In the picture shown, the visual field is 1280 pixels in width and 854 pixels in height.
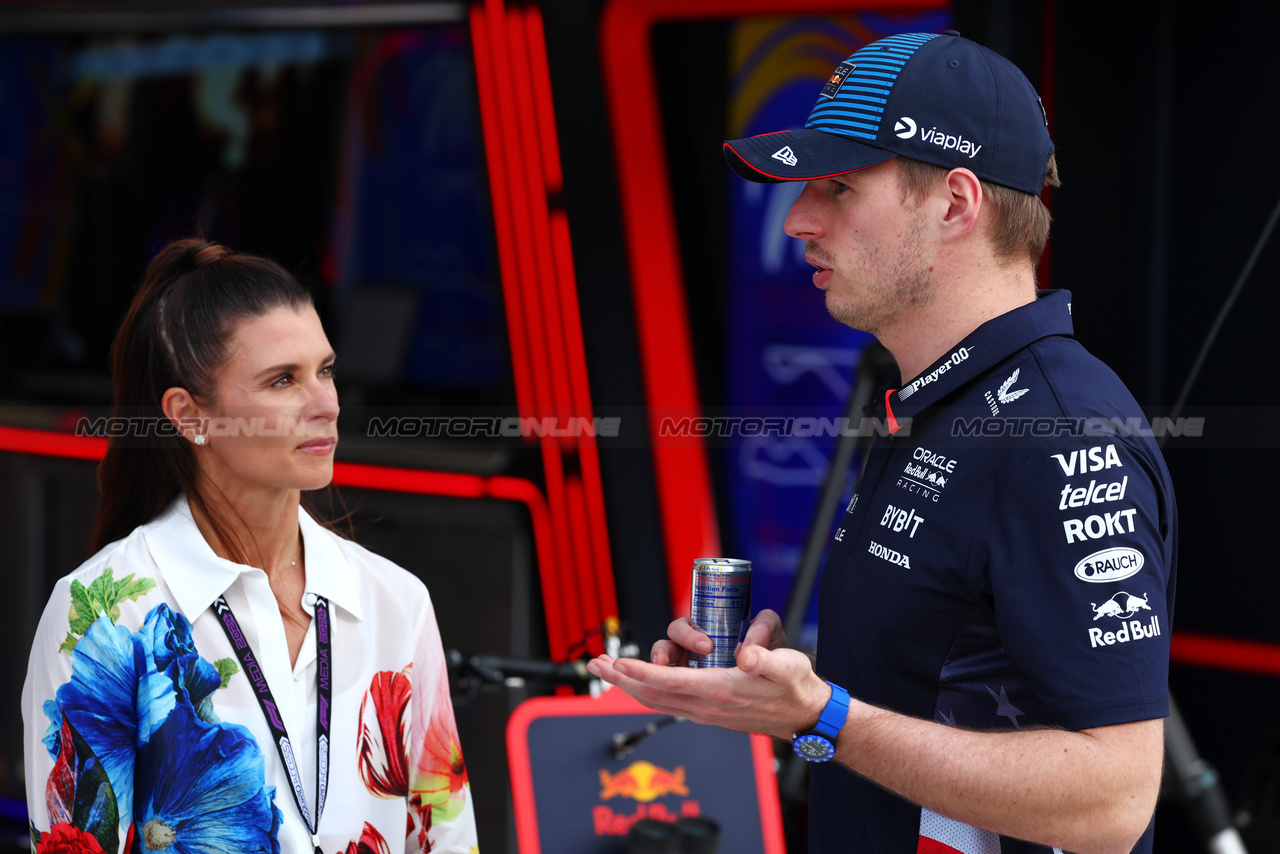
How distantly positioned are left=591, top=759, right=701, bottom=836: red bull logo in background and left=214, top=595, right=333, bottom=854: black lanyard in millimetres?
A: 1185

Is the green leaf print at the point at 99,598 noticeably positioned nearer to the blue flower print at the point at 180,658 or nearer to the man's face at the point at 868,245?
the blue flower print at the point at 180,658

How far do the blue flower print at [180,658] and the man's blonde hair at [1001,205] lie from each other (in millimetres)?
1022

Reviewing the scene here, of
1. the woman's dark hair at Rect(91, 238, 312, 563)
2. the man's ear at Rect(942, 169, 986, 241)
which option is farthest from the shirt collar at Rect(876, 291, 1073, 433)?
the woman's dark hair at Rect(91, 238, 312, 563)

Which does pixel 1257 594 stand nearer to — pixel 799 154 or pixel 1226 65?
pixel 1226 65

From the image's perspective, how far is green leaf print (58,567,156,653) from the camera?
148 centimetres

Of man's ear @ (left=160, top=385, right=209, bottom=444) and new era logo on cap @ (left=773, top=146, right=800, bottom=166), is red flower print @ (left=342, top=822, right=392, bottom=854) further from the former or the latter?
new era logo on cap @ (left=773, top=146, right=800, bottom=166)

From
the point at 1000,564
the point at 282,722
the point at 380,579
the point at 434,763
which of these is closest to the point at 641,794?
the point at 434,763

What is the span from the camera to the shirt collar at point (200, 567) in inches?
60.4

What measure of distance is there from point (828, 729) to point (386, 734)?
684 mm

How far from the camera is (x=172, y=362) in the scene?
1633 millimetres

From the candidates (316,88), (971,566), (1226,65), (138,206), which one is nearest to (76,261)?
(138,206)

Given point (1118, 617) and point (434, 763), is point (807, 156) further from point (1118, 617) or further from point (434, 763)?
point (434, 763)

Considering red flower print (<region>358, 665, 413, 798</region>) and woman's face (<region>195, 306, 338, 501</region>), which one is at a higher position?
woman's face (<region>195, 306, 338, 501</region>)

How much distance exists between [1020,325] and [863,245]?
202 millimetres
